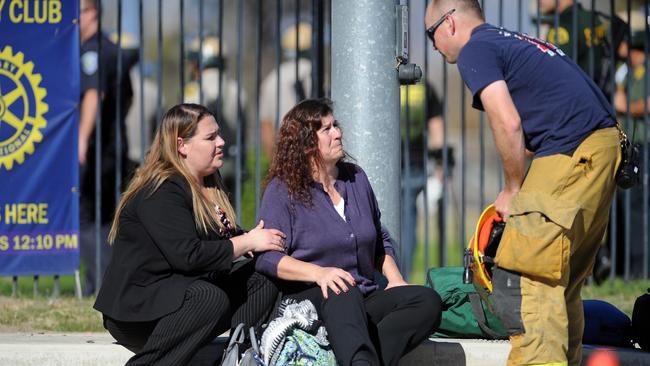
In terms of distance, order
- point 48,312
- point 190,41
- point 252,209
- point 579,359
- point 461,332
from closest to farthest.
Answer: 1. point 579,359
2. point 461,332
3. point 48,312
4. point 252,209
5. point 190,41

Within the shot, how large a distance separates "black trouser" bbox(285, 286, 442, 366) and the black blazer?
460 mm

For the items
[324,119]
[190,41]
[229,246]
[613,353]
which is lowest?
[613,353]

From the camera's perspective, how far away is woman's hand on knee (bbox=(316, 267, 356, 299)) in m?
4.84

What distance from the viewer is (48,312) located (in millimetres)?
6484

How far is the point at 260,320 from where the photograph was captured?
498 centimetres

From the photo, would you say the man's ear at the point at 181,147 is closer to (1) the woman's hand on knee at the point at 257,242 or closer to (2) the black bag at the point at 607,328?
(1) the woman's hand on knee at the point at 257,242

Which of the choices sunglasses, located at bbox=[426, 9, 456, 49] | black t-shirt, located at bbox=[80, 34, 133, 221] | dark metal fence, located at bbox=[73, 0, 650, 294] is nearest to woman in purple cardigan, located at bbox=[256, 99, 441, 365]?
dark metal fence, located at bbox=[73, 0, 650, 294]

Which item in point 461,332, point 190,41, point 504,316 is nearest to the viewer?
point 504,316

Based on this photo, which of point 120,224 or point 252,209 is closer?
point 120,224

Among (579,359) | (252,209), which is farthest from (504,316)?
(252,209)

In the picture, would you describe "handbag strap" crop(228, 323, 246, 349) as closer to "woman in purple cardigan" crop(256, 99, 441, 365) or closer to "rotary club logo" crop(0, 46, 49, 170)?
"woman in purple cardigan" crop(256, 99, 441, 365)

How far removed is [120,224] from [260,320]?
0.69 meters

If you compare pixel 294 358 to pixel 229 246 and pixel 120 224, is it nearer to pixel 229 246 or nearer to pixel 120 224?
pixel 229 246

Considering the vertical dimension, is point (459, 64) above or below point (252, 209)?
above
